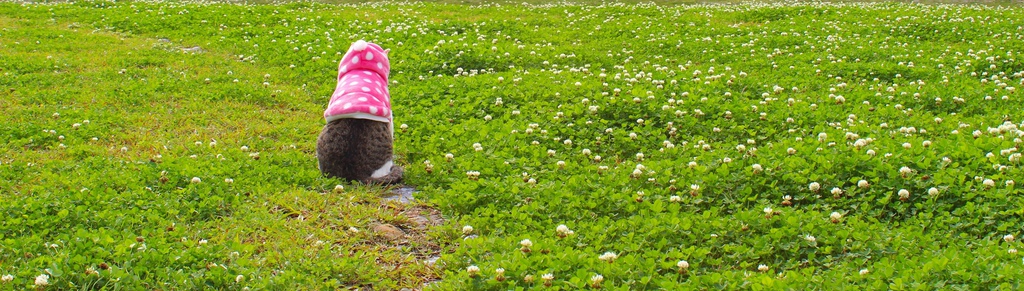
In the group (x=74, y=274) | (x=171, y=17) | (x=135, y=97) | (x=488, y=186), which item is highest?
(x=74, y=274)

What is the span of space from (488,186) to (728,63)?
7.57 meters

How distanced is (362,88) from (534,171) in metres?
1.72

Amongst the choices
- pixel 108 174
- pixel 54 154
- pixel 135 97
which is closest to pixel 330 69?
pixel 135 97

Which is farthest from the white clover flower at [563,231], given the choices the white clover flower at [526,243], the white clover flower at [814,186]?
the white clover flower at [814,186]

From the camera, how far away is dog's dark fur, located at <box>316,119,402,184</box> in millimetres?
6762

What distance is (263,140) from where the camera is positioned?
8516 mm

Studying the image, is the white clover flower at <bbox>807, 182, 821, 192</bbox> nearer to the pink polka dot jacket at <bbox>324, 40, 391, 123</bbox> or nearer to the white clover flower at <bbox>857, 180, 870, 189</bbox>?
the white clover flower at <bbox>857, 180, 870, 189</bbox>

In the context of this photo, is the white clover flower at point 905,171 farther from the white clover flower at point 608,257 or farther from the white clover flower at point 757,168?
the white clover flower at point 608,257

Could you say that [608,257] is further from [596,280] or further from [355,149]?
[355,149]

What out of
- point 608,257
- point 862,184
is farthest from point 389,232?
point 862,184

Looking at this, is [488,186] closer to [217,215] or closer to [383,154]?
[383,154]

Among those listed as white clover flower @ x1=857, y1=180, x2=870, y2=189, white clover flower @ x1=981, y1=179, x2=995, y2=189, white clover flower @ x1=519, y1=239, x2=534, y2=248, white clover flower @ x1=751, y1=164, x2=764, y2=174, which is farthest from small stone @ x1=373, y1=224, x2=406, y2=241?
white clover flower @ x1=981, y1=179, x2=995, y2=189

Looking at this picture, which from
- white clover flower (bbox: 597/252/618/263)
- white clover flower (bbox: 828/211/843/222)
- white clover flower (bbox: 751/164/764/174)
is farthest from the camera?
white clover flower (bbox: 751/164/764/174)

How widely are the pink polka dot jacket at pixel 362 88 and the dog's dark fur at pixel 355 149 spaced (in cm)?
8
